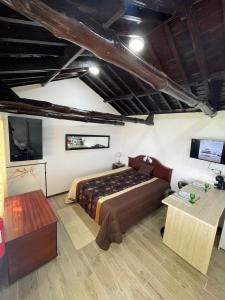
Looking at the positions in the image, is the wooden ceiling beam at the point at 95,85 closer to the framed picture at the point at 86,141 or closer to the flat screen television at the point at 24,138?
the framed picture at the point at 86,141

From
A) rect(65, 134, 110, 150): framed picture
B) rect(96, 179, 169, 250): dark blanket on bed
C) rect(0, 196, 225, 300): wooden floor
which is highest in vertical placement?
rect(65, 134, 110, 150): framed picture

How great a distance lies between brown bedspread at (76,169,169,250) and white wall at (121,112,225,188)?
632 millimetres

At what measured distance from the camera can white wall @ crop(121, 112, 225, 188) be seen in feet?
10.6

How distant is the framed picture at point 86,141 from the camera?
164 inches

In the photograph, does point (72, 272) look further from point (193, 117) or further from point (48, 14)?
point (193, 117)

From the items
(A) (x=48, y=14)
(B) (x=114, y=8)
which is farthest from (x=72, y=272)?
(B) (x=114, y=8)

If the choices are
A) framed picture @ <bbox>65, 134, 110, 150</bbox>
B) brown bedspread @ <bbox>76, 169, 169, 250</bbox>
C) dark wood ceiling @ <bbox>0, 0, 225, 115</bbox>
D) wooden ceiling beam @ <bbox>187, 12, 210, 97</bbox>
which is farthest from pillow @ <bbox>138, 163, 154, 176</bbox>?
wooden ceiling beam @ <bbox>187, 12, 210, 97</bbox>

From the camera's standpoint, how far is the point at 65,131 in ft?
13.2

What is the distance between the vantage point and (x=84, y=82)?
4.29 m

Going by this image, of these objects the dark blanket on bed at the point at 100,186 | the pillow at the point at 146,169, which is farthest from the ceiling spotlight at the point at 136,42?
the pillow at the point at 146,169

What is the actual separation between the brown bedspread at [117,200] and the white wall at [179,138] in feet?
2.07

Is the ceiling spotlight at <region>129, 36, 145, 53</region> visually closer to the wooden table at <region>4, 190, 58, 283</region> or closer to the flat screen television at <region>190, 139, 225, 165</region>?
the flat screen television at <region>190, 139, 225, 165</region>

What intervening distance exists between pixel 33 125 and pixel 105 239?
2770 millimetres

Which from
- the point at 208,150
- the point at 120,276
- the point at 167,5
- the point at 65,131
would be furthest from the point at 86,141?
the point at 167,5
